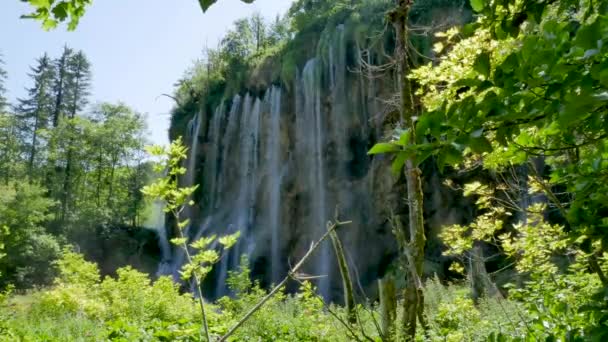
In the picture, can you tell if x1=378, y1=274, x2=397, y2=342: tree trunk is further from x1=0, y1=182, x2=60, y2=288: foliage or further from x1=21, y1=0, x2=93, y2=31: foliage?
x1=0, y1=182, x2=60, y2=288: foliage

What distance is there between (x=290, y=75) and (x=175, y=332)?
1816 cm

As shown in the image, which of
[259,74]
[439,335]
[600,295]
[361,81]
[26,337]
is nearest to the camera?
[600,295]

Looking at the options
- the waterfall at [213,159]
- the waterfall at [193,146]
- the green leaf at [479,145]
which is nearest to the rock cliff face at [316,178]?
the waterfall at [213,159]

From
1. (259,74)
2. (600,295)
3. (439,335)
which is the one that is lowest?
(439,335)

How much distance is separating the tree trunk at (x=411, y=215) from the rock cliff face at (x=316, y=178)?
441 inches

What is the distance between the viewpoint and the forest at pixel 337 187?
125 centimetres

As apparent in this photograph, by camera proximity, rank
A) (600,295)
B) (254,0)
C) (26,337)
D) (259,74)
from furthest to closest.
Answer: (259,74) → (26,337) → (600,295) → (254,0)

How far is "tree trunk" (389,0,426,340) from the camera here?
13.3ft

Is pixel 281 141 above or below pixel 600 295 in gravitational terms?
above

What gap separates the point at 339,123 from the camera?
1978 cm

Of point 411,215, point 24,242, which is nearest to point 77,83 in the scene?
point 24,242

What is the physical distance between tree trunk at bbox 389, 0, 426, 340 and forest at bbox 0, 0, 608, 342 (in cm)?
2

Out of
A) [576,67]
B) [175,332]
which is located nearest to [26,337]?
[175,332]

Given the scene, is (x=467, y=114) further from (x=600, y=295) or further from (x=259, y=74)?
(x=259, y=74)
